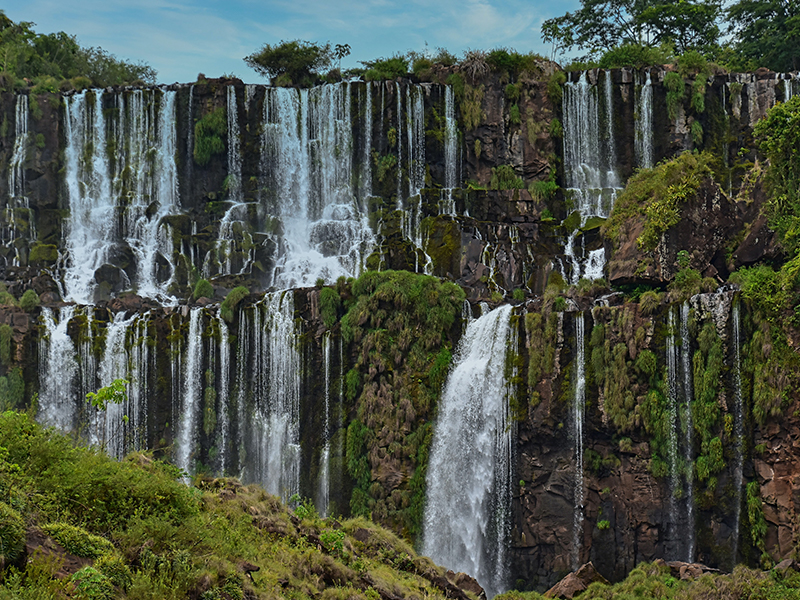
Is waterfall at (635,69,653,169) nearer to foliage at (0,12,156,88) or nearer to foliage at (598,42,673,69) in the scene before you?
foliage at (598,42,673,69)

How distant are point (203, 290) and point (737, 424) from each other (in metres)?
19.8

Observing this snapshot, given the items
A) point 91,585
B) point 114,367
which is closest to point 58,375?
point 114,367

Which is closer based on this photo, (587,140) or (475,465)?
(475,465)

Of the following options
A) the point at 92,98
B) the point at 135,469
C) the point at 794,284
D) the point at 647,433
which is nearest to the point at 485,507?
the point at 647,433

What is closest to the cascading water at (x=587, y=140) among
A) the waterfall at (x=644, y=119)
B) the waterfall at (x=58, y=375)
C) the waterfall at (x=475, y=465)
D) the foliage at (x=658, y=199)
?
the waterfall at (x=644, y=119)

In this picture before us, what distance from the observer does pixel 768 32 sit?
41781mm

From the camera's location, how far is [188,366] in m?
28.5

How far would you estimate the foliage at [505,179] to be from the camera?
34625 millimetres

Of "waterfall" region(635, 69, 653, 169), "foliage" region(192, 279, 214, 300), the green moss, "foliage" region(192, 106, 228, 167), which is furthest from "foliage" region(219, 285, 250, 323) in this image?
"waterfall" region(635, 69, 653, 169)

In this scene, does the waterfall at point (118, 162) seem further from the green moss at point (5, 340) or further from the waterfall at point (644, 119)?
the waterfall at point (644, 119)

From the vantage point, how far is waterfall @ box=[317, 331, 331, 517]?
2636cm

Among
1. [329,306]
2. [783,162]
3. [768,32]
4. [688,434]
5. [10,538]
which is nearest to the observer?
[10,538]

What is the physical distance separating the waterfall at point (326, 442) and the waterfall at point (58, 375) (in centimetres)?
918

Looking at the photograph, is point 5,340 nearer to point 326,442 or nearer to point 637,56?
point 326,442
